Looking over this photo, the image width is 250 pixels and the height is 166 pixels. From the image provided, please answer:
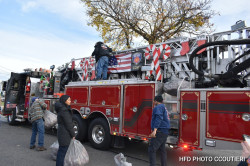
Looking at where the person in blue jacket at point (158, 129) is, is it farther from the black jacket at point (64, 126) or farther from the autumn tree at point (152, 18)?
the autumn tree at point (152, 18)

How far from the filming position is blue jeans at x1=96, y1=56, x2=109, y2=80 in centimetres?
780

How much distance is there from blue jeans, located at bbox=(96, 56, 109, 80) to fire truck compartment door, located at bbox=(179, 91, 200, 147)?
378 centimetres

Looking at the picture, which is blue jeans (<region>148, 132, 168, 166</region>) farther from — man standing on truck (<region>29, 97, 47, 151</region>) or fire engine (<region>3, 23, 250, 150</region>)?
man standing on truck (<region>29, 97, 47, 151</region>)

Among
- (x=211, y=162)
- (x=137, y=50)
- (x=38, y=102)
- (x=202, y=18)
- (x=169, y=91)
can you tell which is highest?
(x=202, y=18)

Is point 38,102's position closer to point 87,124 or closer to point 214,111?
point 87,124

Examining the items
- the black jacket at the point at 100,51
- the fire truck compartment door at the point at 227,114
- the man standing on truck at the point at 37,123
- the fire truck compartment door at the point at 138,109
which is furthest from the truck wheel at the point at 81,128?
the fire truck compartment door at the point at 227,114

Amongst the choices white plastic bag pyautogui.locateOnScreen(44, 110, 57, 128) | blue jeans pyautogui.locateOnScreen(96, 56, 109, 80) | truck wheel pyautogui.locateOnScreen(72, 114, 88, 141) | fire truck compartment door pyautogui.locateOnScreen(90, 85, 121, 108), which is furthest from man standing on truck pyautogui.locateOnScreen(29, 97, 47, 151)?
blue jeans pyautogui.locateOnScreen(96, 56, 109, 80)

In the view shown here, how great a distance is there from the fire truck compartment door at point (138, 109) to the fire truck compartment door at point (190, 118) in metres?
0.84

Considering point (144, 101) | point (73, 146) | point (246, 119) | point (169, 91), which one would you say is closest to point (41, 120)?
point (73, 146)

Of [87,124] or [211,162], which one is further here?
[87,124]

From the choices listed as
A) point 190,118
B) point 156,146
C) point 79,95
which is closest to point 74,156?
point 156,146

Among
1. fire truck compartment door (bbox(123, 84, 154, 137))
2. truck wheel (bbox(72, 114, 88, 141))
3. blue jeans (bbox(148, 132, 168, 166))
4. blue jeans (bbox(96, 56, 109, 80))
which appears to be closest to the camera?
blue jeans (bbox(148, 132, 168, 166))

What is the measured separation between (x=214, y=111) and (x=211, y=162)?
225 cm

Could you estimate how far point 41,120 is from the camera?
243 inches
